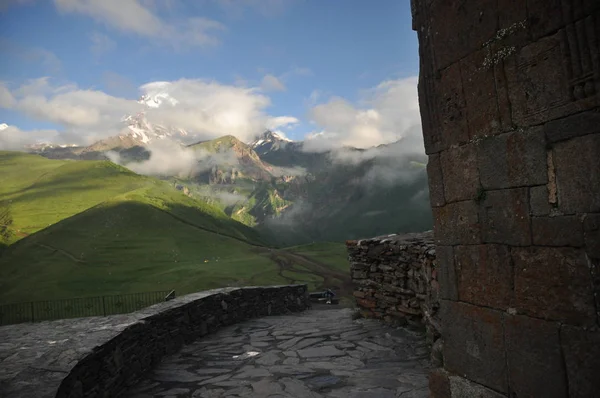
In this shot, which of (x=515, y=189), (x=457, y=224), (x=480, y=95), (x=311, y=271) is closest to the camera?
(x=515, y=189)

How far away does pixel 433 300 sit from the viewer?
20.8ft

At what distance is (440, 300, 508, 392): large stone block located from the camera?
3.11 metres

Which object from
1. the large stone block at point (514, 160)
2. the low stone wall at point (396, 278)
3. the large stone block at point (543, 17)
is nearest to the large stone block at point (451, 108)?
the large stone block at point (514, 160)

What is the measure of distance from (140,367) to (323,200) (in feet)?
527

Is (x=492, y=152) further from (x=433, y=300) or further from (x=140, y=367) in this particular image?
(x=140, y=367)

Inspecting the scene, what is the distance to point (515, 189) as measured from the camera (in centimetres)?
296

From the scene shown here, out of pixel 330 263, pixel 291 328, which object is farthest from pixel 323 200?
pixel 291 328

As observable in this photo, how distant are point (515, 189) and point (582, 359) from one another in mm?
1218

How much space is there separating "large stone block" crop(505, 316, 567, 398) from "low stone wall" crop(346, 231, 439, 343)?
3235 millimetres

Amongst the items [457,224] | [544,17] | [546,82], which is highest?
[544,17]

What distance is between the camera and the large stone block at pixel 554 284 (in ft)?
8.40

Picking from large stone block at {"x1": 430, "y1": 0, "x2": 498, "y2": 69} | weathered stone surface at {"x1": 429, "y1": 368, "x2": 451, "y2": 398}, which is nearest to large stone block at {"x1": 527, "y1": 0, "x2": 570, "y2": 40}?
large stone block at {"x1": 430, "y1": 0, "x2": 498, "y2": 69}

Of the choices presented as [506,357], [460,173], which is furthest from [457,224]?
[506,357]

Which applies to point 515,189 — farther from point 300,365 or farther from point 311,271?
point 311,271
